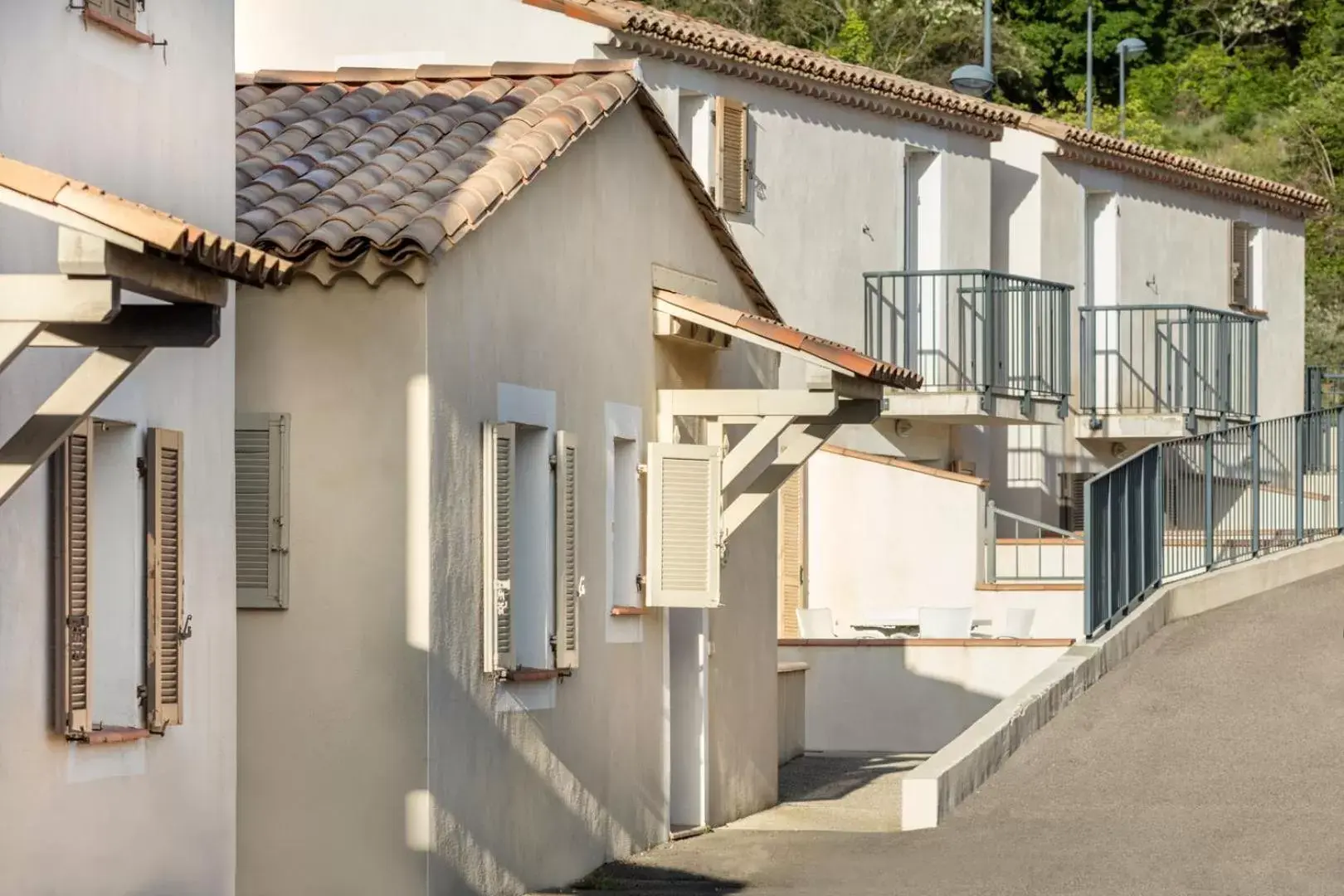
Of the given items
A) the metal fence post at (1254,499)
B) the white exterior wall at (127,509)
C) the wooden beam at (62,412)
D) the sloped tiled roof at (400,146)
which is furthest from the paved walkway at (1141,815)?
the wooden beam at (62,412)

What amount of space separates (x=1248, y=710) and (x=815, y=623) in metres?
8.70

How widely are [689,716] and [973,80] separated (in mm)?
18735

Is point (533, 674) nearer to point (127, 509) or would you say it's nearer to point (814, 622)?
point (127, 509)

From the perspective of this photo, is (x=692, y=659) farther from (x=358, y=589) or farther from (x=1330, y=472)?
(x=1330, y=472)

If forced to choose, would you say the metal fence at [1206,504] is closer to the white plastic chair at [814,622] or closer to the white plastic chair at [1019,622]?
the white plastic chair at [1019,622]

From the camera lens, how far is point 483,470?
1237cm

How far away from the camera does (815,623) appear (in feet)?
82.5

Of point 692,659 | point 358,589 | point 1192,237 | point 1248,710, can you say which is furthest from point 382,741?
point 1192,237

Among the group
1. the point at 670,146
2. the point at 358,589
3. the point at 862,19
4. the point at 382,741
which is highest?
the point at 862,19

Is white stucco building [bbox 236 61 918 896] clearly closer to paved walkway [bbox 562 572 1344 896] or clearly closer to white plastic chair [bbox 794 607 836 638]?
paved walkway [bbox 562 572 1344 896]

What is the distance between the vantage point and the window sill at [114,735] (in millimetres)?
8812

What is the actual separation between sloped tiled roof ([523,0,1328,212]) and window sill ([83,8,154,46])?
44.1ft

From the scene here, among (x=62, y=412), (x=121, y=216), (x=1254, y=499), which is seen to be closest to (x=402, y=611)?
(x=62, y=412)

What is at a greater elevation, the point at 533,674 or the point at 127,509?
the point at 127,509
